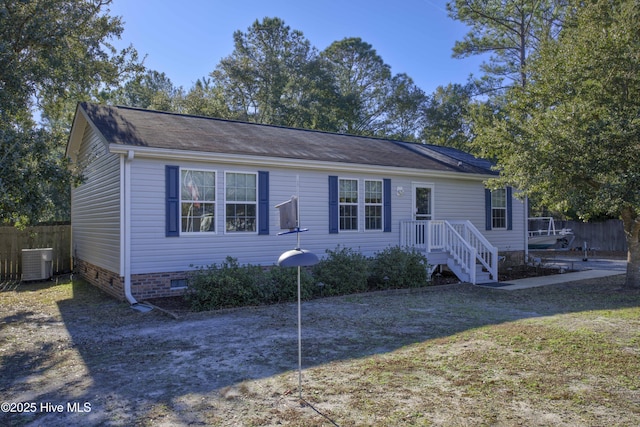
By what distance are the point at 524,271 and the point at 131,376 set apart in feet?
41.1

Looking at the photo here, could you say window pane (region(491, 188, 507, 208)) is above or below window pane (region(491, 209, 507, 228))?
above

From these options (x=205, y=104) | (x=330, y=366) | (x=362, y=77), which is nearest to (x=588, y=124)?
(x=330, y=366)

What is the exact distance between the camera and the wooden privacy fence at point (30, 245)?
13.5m

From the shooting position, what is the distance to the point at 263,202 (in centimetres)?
1053

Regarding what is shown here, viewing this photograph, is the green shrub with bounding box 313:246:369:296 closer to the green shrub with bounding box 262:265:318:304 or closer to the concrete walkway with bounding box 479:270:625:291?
the green shrub with bounding box 262:265:318:304

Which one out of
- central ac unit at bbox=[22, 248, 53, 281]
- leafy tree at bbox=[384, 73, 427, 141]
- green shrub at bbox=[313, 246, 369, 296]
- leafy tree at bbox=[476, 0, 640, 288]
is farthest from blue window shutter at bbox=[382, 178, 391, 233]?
leafy tree at bbox=[384, 73, 427, 141]

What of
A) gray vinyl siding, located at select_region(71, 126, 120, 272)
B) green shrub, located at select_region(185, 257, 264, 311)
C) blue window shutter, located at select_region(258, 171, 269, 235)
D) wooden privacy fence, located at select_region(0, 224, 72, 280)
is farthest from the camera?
wooden privacy fence, located at select_region(0, 224, 72, 280)

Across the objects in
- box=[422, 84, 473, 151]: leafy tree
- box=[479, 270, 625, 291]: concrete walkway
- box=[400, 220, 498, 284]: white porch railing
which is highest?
box=[422, 84, 473, 151]: leafy tree

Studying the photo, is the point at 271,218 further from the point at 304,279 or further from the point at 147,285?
the point at 147,285

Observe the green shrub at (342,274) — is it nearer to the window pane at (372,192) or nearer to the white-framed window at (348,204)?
the white-framed window at (348,204)

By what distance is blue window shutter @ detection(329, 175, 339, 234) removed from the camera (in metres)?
11.5

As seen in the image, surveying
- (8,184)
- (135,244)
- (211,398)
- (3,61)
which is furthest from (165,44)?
(211,398)

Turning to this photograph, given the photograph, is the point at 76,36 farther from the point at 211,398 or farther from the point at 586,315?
the point at 586,315

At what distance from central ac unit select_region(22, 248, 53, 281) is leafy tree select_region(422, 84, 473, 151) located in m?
24.7
